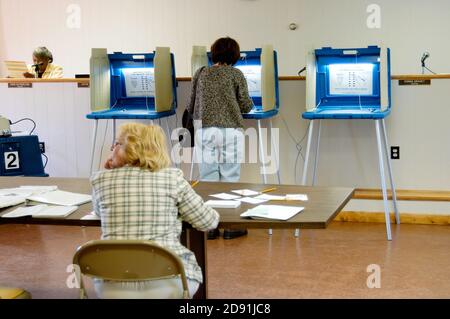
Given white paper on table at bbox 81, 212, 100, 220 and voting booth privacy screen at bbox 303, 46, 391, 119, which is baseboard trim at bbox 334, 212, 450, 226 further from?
white paper on table at bbox 81, 212, 100, 220

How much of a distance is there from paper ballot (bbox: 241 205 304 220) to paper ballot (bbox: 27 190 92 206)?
0.75 meters

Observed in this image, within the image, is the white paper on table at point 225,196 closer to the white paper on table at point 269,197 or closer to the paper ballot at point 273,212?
the white paper on table at point 269,197

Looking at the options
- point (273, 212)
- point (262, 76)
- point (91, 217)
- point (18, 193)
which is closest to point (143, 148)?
point (91, 217)

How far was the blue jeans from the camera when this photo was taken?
3.98 m

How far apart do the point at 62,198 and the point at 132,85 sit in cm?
239

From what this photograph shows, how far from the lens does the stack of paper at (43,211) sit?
2299 millimetres

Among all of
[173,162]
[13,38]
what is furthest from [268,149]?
[13,38]

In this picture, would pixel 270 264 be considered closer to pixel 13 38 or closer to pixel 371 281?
pixel 371 281

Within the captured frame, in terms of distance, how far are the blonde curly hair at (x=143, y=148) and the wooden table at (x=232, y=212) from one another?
27cm

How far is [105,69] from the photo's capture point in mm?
4816

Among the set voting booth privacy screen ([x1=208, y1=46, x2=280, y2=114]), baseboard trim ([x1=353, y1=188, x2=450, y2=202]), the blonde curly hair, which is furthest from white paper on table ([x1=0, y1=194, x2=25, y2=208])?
baseboard trim ([x1=353, y1=188, x2=450, y2=202])

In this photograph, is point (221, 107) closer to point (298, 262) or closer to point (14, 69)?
point (298, 262)
